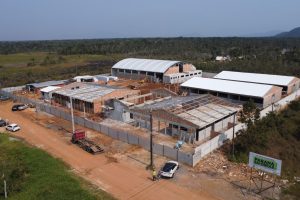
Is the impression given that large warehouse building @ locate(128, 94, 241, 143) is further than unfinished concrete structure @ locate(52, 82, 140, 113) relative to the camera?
No

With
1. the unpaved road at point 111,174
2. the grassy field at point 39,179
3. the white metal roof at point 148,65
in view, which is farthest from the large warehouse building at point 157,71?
the grassy field at point 39,179

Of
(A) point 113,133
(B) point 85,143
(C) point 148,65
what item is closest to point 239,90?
(A) point 113,133

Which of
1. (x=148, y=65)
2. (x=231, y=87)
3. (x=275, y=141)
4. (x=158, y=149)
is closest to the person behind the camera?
(x=158, y=149)

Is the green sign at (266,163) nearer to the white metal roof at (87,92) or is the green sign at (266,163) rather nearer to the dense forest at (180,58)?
the white metal roof at (87,92)

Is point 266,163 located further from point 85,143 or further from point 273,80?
point 273,80

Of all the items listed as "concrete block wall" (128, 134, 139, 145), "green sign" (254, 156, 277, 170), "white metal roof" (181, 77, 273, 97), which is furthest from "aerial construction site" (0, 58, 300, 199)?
"green sign" (254, 156, 277, 170)

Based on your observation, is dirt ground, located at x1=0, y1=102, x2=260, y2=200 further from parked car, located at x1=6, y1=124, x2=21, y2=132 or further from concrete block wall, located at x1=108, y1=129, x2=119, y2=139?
parked car, located at x1=6, y1=124, x2=21, y2=132
